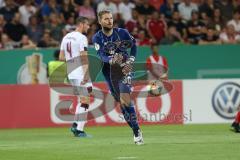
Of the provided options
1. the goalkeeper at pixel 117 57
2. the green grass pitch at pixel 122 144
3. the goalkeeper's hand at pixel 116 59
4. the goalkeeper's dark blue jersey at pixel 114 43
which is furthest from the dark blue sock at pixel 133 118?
the goalkeeper's dark blue jersey at pixel 114 43

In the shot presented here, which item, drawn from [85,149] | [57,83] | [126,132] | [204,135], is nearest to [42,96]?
[57,83]

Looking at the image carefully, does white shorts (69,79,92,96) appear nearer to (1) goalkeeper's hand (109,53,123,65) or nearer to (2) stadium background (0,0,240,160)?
(2) stadium background (0,0,240,160)

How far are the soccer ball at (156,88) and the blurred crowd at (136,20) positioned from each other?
3635mm

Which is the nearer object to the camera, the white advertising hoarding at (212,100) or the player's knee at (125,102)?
the player's knee at (125,102)

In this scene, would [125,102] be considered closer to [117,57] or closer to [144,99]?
[117,57]

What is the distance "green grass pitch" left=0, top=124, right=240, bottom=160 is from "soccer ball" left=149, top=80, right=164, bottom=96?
1.69 m

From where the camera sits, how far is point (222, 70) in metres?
26.3

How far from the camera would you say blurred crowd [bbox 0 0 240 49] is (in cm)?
2520

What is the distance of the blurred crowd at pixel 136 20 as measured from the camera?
82.7 feet

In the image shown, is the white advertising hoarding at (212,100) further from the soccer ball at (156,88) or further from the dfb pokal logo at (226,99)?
the soccer ball at (156,88)

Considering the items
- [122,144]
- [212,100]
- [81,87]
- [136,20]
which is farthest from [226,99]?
[122,144]

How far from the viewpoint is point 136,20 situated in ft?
88.6

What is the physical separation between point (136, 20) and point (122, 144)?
41.1ft

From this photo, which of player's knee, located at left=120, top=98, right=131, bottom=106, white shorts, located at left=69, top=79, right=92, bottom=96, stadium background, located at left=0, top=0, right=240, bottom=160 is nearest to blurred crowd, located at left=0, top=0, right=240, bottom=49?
stadium background, located at left=0, top=0, right=240, bottom=160
